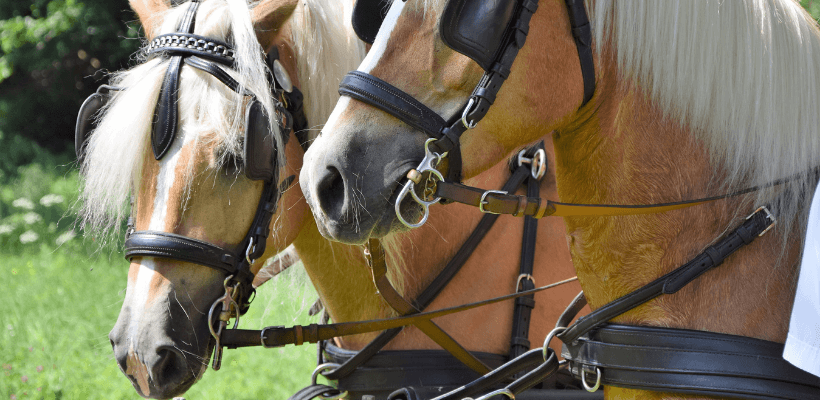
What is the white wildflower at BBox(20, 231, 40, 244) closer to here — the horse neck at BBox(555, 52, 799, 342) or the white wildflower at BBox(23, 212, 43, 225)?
the white wildflower at BBox(23, 212, 43, 225)

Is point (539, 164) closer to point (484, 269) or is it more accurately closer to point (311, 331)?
point (484, 269)

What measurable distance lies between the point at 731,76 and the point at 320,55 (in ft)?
3.71

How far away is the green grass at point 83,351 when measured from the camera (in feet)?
13.3

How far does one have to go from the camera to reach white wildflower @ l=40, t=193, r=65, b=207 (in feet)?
25.2

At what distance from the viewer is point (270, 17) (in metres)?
1.99

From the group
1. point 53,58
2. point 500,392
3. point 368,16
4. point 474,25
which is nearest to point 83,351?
point 500,392

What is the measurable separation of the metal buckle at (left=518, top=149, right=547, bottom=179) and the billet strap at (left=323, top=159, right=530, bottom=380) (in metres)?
0.02

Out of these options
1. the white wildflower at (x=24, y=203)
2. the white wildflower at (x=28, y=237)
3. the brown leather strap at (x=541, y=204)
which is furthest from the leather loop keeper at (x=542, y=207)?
the white wildflower at (x=24, y=203)

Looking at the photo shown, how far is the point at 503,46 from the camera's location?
1.26 meters

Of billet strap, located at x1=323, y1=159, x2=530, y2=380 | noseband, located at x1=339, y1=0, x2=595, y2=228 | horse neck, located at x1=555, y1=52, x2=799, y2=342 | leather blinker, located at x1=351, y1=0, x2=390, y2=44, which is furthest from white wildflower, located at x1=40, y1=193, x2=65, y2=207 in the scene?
horse neck, located at x1=555, y1=52, x2=799, y2=342

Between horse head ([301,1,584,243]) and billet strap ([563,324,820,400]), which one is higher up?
horse head ([301,1,584,243])

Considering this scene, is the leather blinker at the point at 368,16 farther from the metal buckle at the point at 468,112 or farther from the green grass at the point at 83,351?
the green grass at the point at 83,351

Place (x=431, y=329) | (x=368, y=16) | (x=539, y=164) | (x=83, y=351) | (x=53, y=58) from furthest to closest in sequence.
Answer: (x=53, y=58) < (x=83, y=351) < (x=539, y=164) < (x=431, y=329) < (x=368, y=16)

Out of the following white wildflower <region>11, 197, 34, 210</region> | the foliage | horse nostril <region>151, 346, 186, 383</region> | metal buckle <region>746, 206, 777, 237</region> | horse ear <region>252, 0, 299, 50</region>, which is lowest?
horse nostril <region>151, 346, 186, 383</region>
